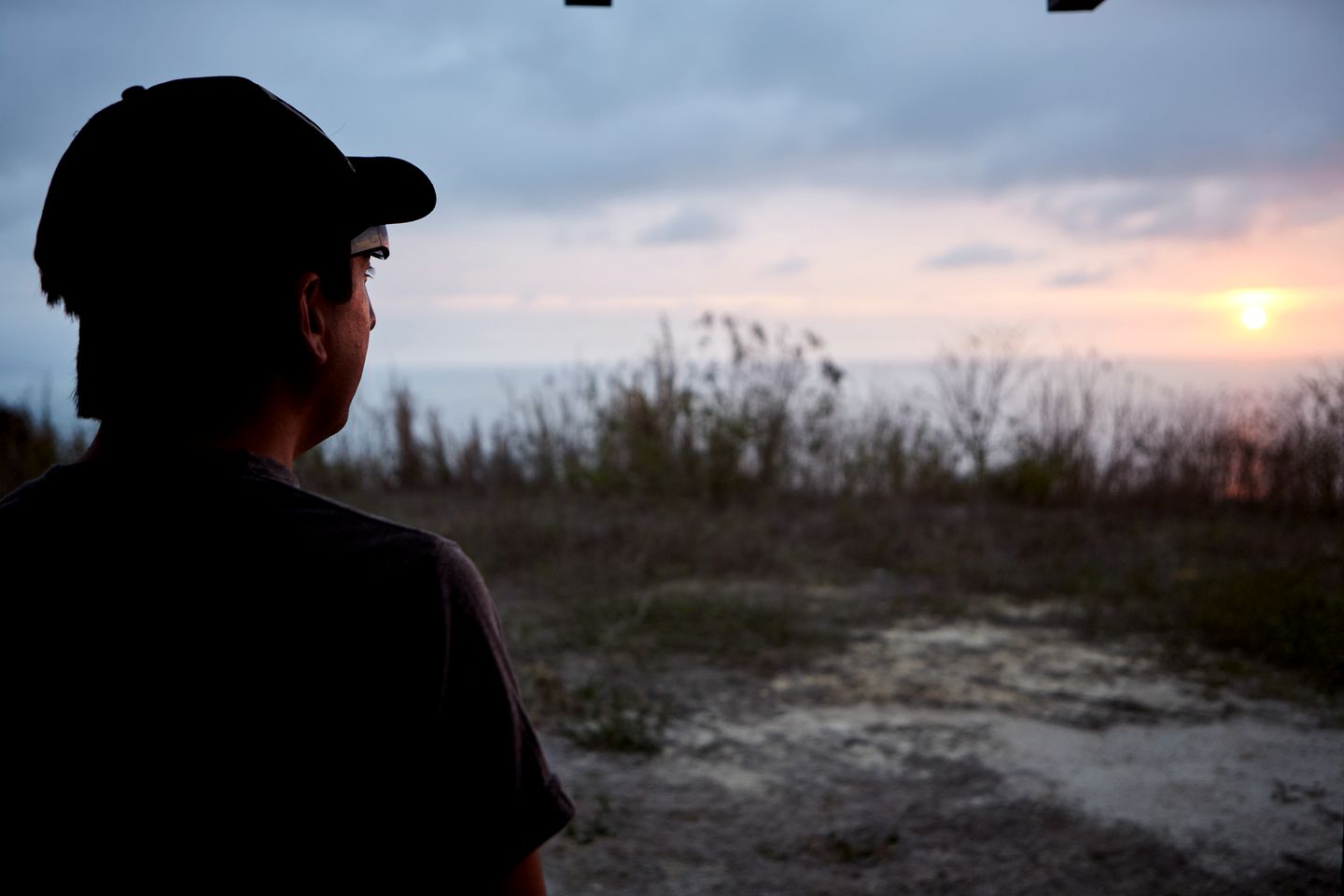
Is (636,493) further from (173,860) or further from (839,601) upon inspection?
(173,860)

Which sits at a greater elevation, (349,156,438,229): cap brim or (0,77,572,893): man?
(349,156,438,229): cap brim

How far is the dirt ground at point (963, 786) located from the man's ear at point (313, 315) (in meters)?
2.60

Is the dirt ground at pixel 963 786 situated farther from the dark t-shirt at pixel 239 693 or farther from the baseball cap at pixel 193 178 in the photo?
the baseball cap at pixel 193 178

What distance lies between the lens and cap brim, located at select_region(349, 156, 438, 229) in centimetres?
116

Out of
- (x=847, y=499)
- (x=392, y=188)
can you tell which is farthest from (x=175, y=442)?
(x=847, y=499)

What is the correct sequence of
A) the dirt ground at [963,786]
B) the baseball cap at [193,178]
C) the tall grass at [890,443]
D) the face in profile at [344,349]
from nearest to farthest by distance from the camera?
1. the baseball cap at [193,178]
2. the face in profile at [344,349]
3. the dirt ground at [963,786]
4. the tall grass at [890,443]

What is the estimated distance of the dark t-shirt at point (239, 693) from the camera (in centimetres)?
92

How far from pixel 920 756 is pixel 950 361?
7.30 metres

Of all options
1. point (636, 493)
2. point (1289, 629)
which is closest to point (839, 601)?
point (1289, 629)

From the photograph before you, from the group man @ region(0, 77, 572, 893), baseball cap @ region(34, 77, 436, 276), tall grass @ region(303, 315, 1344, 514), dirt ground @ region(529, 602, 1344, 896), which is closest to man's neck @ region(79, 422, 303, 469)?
man @ region(0, 77, 572, 893)

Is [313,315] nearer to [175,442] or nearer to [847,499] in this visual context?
[175,442]

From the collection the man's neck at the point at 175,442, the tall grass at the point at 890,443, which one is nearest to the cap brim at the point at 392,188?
the man's neck at the point at 175,442

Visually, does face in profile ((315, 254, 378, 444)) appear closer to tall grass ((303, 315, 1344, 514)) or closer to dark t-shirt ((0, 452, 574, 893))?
dark t-shirt ((0, 452, 574, 893))

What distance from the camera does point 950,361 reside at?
36.3 ft
